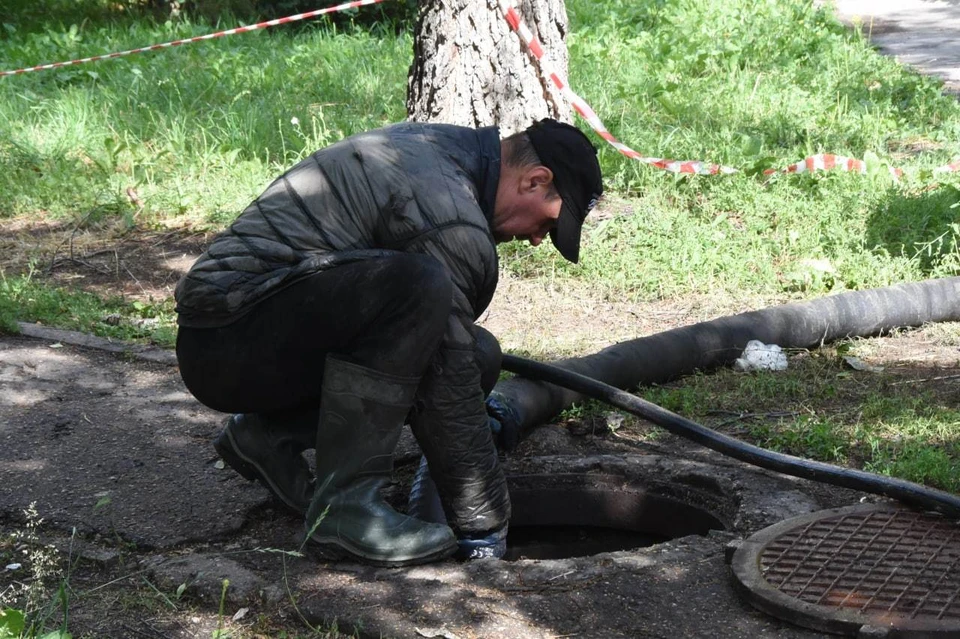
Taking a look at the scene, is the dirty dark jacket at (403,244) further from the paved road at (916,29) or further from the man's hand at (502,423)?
the paved road at (916,29)

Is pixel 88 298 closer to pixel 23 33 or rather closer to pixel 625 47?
pixel 625 47

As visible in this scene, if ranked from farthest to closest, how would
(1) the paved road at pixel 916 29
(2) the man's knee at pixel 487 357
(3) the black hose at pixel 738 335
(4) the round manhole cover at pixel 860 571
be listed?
(1) the paved road at pixel 916 29
(3) the black hose at pixel 738 335
(2) the man's knee at pixel 487 357
(4) the round manhole cover at pixel 860 571

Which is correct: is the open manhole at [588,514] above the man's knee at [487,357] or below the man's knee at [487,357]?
below

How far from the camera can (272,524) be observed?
3484 mm

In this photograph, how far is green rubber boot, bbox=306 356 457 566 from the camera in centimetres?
303

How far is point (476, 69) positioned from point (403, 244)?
352cm

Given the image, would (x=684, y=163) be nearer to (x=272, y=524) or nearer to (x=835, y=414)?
(x=835, y=414)

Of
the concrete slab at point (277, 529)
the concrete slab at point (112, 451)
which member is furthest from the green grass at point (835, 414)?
the concrete slab at point (112, 451)

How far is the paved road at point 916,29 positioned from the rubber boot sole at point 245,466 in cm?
724

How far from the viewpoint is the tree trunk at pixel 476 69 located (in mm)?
6379

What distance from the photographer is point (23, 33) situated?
1267 cm

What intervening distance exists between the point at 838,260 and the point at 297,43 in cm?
657

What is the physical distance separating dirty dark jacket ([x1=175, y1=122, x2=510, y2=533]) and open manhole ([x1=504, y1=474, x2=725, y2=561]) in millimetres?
650

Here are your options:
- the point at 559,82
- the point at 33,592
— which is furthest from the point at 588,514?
the point at 559,82
